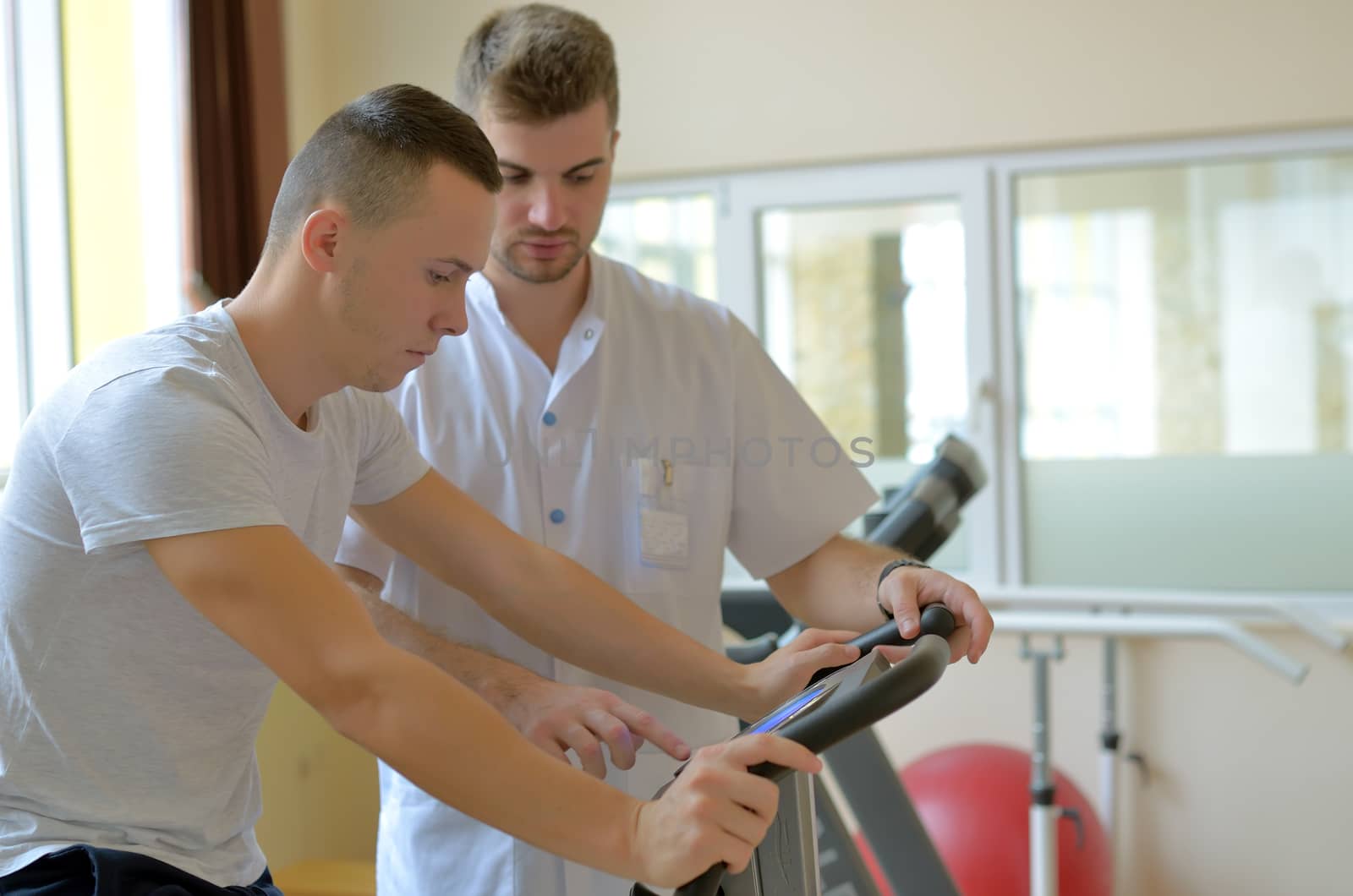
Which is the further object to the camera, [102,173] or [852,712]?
[102,173]

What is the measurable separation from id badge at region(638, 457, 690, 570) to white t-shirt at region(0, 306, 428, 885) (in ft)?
1.96

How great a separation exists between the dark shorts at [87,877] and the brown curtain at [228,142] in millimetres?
2834

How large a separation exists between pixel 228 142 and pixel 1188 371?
2983 millimetres

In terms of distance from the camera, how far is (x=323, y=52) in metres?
4.54

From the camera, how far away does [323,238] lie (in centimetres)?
118

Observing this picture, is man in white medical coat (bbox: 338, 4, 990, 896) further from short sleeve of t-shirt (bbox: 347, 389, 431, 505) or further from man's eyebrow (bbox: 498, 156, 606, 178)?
short sleeve of t-shirt (bbox: 347, 389, 431, 505)

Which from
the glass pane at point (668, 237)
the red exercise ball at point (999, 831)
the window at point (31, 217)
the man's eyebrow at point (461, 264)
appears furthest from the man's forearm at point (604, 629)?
the glass pane at point (668, 237)

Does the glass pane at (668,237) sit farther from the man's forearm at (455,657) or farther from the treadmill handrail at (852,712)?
the treadmill handrail at (852,712)

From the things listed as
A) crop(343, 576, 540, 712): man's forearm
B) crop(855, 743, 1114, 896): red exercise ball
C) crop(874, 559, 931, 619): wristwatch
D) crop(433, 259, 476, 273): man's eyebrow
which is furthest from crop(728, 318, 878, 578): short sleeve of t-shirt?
crop(855, 743, 1114, 896): red exercise ball

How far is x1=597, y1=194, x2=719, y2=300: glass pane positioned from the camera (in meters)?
4.44

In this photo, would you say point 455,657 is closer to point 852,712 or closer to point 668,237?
point 852,712

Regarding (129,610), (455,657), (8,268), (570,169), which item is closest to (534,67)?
(570,169)

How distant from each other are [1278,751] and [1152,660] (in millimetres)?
425

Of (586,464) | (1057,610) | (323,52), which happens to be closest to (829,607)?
(586,464)
